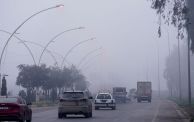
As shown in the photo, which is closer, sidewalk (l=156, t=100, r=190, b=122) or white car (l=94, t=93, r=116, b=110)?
sidewalk (l=156, t=100, r=190, b=122)

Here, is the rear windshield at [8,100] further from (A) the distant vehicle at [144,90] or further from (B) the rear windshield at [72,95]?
(A) the distant vehicle at [144,90]

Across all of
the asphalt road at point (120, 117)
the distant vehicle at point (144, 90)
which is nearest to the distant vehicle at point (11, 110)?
the asphalt road at point (120, 117)

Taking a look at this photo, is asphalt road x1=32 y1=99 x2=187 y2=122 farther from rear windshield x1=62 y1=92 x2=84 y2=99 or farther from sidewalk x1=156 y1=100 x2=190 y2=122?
rear windshield x1=62 y1=92 x2=84 y2=99

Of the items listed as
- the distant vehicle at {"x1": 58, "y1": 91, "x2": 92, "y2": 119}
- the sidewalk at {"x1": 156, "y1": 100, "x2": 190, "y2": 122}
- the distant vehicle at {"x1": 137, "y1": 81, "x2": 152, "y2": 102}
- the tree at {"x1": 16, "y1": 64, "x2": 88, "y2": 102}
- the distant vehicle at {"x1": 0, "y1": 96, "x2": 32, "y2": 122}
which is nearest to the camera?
the distant vehicle at {"x1": 0, "y1": 96, "x2": 32, "y2": 122}

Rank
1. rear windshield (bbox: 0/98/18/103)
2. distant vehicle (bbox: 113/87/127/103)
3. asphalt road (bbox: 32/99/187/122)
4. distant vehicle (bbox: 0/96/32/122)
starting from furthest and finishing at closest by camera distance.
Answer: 1. distant vehicle (bbox: 113/87/127/103)
2. asphalt road (bbox: 32/99/187/122)
3. rear windshield (bbox: 0/98/18/103)
4. distant vehicle (bbox: 0/96/32/122)

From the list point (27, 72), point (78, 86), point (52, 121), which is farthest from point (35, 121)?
point (78, 86)

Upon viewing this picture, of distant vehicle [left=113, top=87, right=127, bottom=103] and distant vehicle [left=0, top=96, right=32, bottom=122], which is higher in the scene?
distant vehicle [left=113, top=87, right=127, bottom=103]

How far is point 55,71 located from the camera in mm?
102312

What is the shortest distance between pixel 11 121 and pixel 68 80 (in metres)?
71.0

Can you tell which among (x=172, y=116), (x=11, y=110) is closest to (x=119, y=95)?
(x=172, y=116)

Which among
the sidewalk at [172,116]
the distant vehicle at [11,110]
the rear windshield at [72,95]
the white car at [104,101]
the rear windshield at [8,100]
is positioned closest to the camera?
the distant vehicle at [11,110]

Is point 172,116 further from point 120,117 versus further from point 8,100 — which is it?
point 8,100

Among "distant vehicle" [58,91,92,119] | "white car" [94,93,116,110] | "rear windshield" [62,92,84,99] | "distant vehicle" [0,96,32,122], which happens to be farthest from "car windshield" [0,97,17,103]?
"white car" [94,93,116,110]

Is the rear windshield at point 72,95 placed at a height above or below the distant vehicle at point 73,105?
above
